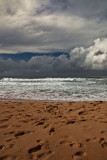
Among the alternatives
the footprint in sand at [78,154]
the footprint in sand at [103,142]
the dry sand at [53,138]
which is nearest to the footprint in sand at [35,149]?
the dry sand at [53,138]

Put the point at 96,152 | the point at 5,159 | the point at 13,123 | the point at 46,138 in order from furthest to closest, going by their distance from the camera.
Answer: the point at 13,123 → the point at 46,138 → the point at 96,152 → the point at 5,159

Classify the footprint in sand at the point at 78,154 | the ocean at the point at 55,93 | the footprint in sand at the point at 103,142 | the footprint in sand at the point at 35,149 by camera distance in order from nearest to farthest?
the footprint in sand at the point at 78,154 → the footprint in sand at the point at 35,149 → the footprint in sand at the point at 103,142 → the ocean at the point at 55,93

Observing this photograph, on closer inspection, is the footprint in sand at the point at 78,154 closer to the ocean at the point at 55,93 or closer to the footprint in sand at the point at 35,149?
the footprint in sand at the point at 35,149

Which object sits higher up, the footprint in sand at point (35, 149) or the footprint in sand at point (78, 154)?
the footprint in sand at point (35, 149)

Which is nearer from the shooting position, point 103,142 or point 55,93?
point 103,142

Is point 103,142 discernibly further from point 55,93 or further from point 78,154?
point 55,93

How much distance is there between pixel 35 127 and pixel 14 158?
5.05 feet

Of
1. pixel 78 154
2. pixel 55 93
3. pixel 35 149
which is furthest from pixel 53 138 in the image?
pixel 55 93

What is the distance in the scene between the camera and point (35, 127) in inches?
166

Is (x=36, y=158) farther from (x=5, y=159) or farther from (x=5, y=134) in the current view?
(x=5, y=134)

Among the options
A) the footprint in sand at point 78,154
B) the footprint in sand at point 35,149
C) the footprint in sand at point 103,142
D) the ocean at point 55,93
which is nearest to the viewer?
the footprint in sand at point 78,154

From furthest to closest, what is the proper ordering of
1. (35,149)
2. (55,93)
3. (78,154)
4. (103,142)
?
(55,93) < (103,142) < (35,149) < (78,154)

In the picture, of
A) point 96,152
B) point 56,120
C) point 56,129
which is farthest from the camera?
point 56,120

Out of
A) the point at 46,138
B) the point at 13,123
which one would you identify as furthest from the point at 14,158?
the point at 13,123
